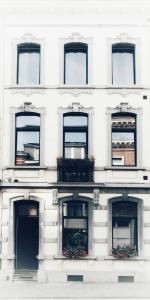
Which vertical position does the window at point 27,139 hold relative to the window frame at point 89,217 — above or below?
above

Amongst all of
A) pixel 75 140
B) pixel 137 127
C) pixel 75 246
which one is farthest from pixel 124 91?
pixel 75 246

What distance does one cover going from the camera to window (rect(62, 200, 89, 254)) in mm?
16766

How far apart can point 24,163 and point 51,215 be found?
228 centimetres

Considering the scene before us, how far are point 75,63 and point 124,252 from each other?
301 inches

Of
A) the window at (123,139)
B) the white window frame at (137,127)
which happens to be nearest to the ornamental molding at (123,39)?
the white window frame at (137,127)

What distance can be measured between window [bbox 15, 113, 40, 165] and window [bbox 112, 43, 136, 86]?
11.7ft

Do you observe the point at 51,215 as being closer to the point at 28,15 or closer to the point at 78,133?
the point at 78,133

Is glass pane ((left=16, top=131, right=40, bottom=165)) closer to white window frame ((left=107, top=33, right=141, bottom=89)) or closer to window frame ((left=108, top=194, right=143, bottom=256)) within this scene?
window frame ((left=108, top=194, right=143, bottom=256))

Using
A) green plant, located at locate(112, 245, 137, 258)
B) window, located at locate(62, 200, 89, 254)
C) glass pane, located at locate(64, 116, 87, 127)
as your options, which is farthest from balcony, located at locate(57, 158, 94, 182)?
green plant, located at locate(112, 245, 137, 258)

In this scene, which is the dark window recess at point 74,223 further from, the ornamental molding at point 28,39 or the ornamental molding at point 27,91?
the ornamental molding at point 28,39

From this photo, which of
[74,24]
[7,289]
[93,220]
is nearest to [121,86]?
[74,24]

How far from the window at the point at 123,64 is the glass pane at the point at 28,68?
3.08 meters

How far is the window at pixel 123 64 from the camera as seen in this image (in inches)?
685

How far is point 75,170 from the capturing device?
16531 millimetres
